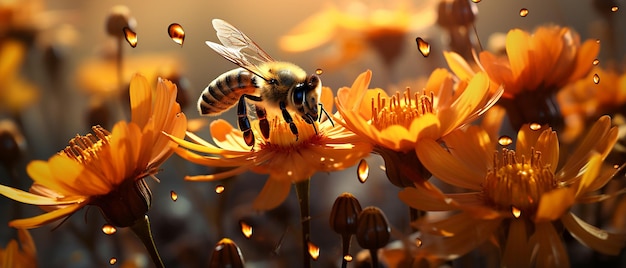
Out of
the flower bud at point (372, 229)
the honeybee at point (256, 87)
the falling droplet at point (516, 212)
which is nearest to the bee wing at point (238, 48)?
the honeybee at point (256, 87)

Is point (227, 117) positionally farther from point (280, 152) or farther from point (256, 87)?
point (280, 152)

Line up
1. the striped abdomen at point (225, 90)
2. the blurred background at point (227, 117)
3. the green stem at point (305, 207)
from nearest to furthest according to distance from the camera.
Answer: the green stem at point (305, 207) → the striped abdomen at point (225, 90) → the blurred background at point (227, 117)

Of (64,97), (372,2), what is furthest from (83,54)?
(372,2)

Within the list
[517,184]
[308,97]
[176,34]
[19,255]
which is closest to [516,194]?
[517,184]

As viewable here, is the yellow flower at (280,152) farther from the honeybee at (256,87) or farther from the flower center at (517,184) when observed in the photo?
the flower center at (517,184)

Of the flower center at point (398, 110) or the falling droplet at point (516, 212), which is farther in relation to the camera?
the flower center at point (398, 110)

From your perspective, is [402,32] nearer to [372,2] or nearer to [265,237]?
[372,2]

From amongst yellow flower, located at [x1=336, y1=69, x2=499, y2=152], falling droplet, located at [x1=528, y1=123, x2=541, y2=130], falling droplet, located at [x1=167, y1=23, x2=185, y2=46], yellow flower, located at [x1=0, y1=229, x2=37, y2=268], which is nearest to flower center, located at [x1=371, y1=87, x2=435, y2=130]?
yellow flower, located at [x1=336, y1=69, x2=499, y2=152]
